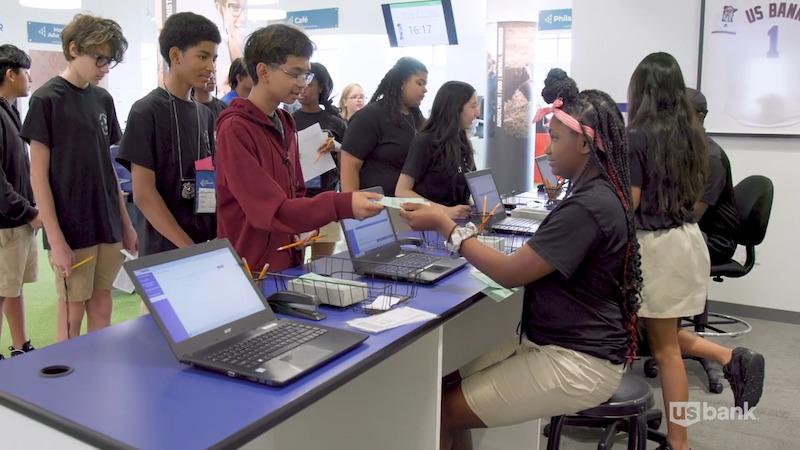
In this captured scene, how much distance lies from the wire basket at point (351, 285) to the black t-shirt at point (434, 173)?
107 cm

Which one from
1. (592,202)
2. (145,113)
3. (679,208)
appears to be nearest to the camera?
(592,202)

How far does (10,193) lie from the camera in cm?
308

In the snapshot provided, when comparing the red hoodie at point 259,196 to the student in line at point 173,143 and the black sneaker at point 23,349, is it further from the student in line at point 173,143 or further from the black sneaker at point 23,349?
the black sneaker at point 23,349

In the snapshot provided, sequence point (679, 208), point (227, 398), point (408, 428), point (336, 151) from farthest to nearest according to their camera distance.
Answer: point (336, 151), point (679, 208), point (408, 428), point (227, 398)

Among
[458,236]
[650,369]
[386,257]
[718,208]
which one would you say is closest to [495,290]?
[458,236]

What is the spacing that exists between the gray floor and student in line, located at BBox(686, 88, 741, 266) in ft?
2.06

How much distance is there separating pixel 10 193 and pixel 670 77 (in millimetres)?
2863

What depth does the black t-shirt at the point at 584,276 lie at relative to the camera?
1.70m

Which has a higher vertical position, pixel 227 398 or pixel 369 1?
pixel 369 1

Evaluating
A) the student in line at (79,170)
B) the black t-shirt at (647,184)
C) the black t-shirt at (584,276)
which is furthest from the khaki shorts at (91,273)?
the black t-shirt at (647,184)

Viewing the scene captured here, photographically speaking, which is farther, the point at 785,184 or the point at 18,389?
the point at 785,184

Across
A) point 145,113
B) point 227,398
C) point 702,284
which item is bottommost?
point 702,284

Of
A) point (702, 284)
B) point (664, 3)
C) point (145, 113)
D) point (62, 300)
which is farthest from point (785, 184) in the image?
point (62, 300)

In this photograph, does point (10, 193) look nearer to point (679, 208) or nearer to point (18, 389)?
point (18, 389)
